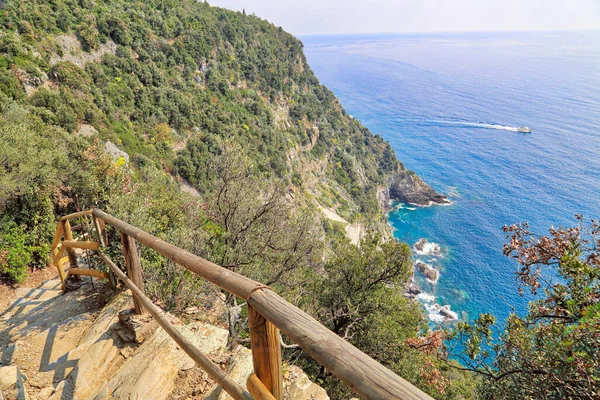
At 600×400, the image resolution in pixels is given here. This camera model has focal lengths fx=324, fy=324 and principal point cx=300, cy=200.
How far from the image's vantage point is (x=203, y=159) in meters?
33.4

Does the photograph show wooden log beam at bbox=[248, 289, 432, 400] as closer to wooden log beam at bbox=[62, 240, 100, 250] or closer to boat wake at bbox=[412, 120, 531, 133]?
wooden log beam at bbox=[62, 240, 100, 250]

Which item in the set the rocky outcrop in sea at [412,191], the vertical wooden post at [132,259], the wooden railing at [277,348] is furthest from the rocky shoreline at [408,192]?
the wooden railing at [277,348]

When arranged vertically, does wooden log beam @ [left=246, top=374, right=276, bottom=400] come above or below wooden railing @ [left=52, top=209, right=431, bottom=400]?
below

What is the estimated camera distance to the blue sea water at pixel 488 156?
128 feet

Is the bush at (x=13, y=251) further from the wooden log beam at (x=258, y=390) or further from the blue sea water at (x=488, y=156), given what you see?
the blue sea water at (x=488, y=156)

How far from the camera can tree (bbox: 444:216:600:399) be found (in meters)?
3.47

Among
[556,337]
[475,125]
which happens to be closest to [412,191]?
[475,125]

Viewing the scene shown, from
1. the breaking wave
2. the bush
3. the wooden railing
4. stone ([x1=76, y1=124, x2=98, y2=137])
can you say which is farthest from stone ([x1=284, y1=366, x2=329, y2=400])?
the breaking wave

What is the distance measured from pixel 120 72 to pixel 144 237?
1493 inches

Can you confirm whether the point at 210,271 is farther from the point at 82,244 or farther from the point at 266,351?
the point at 82,244

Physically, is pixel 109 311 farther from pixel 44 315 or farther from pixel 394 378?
pixel 394 378

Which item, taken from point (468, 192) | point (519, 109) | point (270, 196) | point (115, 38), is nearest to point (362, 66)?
point (519, 109)

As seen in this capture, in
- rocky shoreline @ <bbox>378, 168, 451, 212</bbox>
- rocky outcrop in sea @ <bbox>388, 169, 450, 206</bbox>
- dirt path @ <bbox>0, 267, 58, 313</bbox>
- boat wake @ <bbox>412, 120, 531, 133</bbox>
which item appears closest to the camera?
dirt path @ <bbox>0, 267, 58, 313</bbox>

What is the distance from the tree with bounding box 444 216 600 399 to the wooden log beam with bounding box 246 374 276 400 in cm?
330
